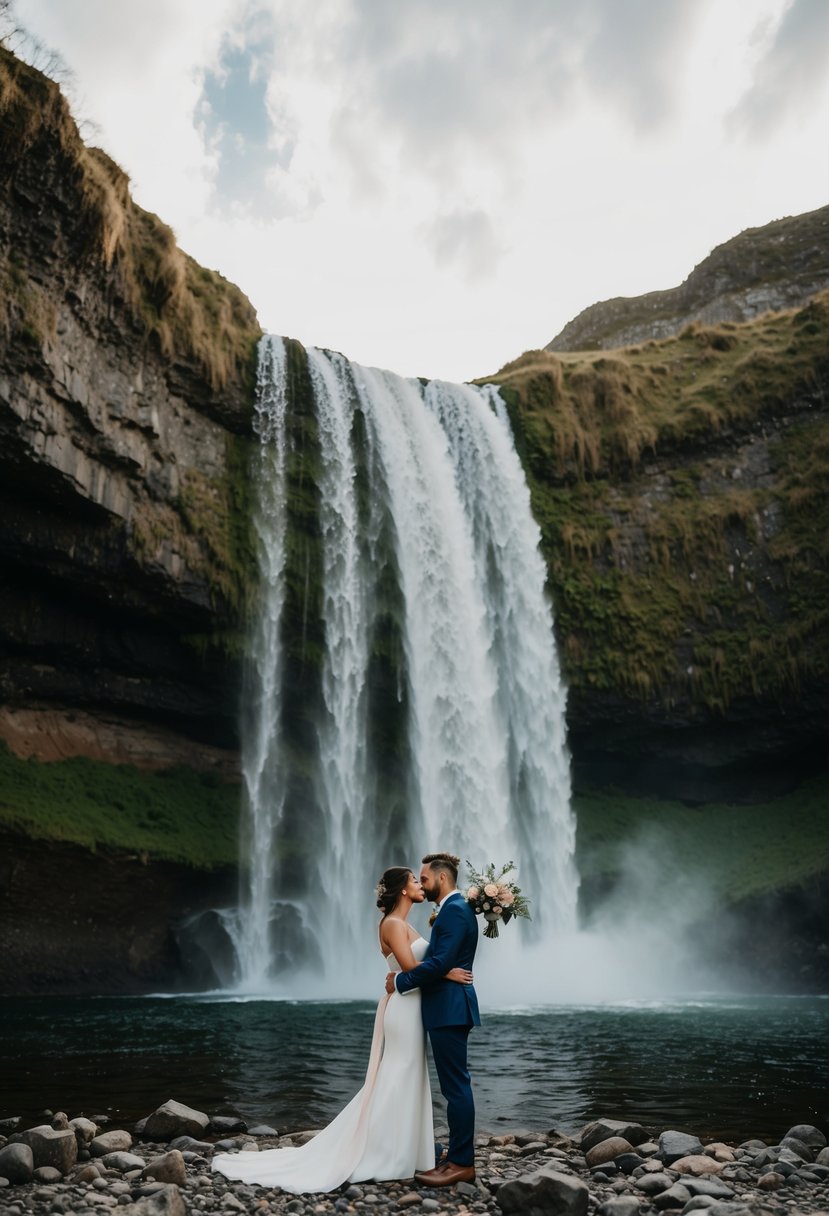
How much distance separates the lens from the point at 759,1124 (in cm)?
788

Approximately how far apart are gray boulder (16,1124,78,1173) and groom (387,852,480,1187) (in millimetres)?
2274

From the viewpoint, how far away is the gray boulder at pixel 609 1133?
22.6 feet

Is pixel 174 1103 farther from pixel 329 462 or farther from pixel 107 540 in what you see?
pixel 329 462

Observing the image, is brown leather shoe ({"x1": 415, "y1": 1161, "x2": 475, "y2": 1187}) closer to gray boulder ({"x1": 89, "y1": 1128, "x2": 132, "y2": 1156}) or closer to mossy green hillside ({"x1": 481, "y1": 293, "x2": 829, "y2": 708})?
gray boulder ({"x1": 89, "y1": 1128, "x2": 132, "y2": 1156})

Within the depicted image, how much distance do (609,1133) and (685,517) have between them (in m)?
26.8

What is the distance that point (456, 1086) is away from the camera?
564 centimetres

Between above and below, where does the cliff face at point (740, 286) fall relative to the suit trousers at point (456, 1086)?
above

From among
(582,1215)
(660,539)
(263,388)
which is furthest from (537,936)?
(582,1215)

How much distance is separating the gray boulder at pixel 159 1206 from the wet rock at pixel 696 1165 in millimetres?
3317

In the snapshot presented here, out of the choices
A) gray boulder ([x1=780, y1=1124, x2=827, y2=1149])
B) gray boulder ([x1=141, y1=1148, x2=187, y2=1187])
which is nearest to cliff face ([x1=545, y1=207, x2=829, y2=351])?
gray boulder ([x1=780, y1=1124, x2=827, y2=1149])

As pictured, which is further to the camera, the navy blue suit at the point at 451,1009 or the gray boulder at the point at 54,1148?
the gray boulder at the point at 54,1148

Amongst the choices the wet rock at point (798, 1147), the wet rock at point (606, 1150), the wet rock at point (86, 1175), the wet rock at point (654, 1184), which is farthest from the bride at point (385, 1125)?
the wet rock at point (798, 1147)

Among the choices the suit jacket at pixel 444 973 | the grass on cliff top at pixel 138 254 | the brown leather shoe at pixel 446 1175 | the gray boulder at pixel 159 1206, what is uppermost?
the grass on cliff top at pixel 138 254

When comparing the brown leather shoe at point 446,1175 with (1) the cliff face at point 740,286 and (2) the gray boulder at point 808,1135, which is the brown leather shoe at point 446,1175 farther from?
(1) the cliff face at point 740,286
